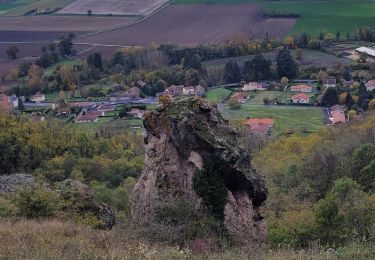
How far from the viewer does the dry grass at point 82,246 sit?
1171 centimetres

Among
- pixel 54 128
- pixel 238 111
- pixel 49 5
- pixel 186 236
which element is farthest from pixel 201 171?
pixel 49 5

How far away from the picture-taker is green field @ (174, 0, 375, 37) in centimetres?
9525

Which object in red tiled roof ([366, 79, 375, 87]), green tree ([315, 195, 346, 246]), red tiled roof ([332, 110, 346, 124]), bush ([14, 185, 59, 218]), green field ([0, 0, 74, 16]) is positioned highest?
bush ([14, 185, 59, 218])

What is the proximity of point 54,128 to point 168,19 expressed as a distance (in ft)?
204

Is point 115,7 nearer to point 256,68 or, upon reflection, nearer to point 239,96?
point 256,68


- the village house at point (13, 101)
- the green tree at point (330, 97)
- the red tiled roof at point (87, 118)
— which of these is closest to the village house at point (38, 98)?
the village house at point (13, 101)

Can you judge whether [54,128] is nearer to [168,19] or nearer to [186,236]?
[186,236]

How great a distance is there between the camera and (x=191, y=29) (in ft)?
319

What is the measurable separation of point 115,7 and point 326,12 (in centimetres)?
4030

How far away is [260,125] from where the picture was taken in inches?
2199

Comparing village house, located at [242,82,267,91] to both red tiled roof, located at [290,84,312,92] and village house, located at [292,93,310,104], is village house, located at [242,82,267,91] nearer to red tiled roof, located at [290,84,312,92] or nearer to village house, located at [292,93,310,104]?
red tiled roof, located at [290,84,312,92]

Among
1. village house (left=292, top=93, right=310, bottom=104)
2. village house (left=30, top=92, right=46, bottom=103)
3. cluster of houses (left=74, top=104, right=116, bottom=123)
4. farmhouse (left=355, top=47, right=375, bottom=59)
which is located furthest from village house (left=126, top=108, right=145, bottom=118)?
farmhouse (left=355, top=47, right=375, bottom=59)

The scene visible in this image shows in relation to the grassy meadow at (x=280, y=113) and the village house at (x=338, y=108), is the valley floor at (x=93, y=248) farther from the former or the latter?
the village house at (x=338, y=108)

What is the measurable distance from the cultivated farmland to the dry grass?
9690 cm
